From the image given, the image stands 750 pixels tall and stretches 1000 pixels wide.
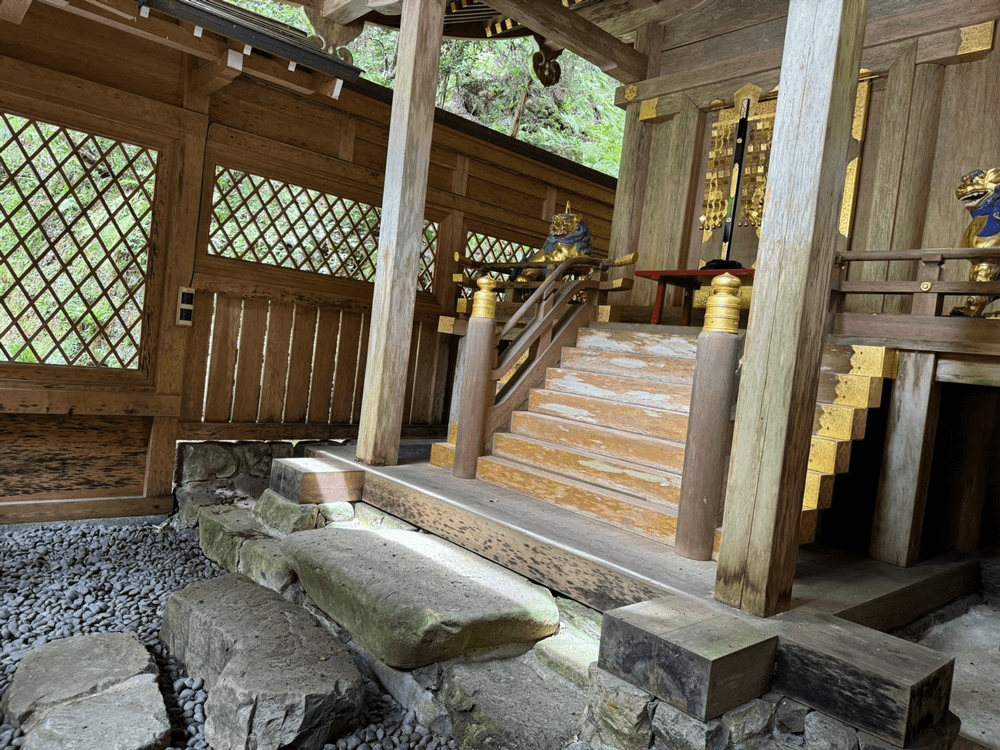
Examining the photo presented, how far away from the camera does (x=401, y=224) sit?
4156 millimetres

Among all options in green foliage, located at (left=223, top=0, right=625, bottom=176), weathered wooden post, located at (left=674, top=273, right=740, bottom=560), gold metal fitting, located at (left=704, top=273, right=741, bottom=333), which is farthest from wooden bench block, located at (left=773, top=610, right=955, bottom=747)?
green foliage, located at (left=223, top=0, right=625, bottom=176)

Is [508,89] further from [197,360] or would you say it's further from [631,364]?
[631,364]

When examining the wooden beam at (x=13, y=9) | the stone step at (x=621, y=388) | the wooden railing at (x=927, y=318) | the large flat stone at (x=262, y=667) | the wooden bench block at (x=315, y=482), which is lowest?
the large flat stone at (x=262, y=667)

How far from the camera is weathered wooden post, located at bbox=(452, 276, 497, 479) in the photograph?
3945mm

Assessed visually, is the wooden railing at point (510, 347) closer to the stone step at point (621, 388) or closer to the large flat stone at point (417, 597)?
the stone step at point (621, 388)

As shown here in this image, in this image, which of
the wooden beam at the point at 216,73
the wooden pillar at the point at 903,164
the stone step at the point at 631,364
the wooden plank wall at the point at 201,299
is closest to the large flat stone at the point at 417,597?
the stone step at the point at 631,364

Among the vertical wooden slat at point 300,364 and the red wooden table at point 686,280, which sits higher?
the red wooden table at point 686,280

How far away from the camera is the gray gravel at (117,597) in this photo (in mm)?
2578

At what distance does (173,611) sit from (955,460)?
165 inches

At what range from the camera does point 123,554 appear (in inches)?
170

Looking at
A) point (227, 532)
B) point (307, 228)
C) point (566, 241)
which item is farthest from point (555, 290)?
point (227, 532)

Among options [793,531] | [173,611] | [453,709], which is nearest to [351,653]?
[453,709]

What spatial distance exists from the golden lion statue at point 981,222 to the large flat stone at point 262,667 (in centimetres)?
348

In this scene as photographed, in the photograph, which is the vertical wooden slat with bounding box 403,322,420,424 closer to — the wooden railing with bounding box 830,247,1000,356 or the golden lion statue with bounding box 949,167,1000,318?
the wooden railing with bounding box 830,247,1000,356
